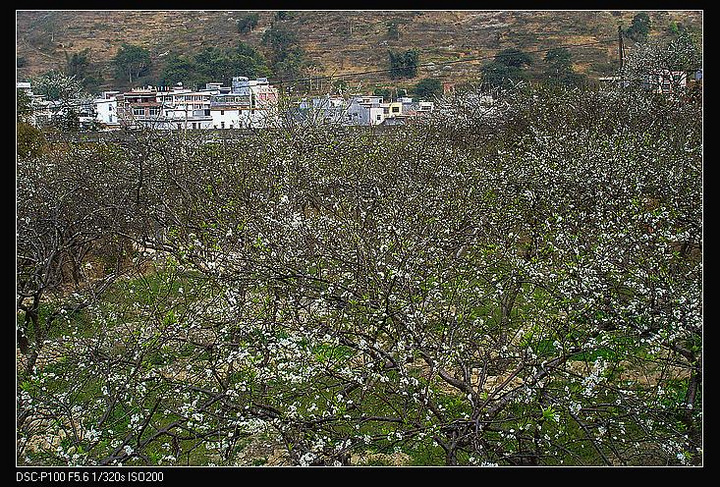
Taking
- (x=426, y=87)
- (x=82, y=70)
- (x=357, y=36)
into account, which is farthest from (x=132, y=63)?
(x=426, y=87)

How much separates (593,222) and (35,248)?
7.95 meters

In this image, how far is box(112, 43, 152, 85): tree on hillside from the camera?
54.2 metres

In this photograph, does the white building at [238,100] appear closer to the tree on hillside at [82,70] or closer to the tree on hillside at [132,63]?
the tree on hillside at [82,70]

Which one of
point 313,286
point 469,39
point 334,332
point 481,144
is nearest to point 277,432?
point 334,332

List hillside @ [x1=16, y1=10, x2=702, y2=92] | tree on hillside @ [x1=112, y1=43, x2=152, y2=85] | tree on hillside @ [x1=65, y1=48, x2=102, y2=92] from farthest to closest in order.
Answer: tree on hillside @ [x1=112, y1=43, x2=152, y2=85] → hillside @ [x1=16, y1=10, x2=702, y2=92] → tree on hillside @ [x1=65, y1=48, x2=102, y2=92]

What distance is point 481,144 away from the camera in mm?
17609

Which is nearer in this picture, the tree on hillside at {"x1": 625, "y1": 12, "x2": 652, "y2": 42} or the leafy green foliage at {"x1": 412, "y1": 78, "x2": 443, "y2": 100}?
the leafy green foliage at {"x1": 412, "y1": 78, "x2": 443, "y2": 100}

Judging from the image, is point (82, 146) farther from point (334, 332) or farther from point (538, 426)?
point (538, 426)

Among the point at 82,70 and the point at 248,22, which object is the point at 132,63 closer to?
the point at 82,70

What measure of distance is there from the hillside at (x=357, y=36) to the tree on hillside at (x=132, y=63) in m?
0.82

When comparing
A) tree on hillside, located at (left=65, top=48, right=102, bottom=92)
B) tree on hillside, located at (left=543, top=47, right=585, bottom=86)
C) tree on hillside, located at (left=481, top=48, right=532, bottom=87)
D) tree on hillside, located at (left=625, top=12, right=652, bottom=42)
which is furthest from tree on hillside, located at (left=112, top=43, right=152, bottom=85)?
tree on hillside, located at (left=625, top=12, right=652, bottom=42)

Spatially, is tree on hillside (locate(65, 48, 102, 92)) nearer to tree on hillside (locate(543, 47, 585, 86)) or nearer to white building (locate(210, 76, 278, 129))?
white building (locate(210, 76, 278, 129))

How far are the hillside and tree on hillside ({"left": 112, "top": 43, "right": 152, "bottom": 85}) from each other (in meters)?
0.82

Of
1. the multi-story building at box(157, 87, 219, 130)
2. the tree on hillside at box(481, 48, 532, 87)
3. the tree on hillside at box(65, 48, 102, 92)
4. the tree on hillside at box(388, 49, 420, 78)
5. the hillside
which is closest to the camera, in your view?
the multi-story building at box(157, 87, 219, 130)
